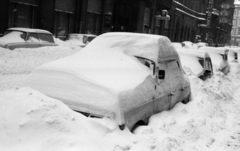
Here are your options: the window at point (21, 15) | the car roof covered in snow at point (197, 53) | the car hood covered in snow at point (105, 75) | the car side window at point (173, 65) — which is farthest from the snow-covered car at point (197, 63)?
the window at point (21, 15)

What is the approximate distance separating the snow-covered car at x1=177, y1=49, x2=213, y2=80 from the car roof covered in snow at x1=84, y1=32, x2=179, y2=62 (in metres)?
4.60

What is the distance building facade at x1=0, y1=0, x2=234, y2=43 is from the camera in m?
20.6

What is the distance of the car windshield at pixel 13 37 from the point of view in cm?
1402

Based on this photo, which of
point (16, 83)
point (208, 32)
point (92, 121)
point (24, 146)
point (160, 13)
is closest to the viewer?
point (24, 146)

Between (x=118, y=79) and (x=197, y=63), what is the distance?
23.8 feet

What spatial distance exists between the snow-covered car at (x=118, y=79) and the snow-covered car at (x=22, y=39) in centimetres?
796

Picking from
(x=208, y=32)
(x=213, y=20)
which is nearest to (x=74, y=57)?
(x=208, y=32)

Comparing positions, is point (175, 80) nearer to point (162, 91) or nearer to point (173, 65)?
point (173, 65)

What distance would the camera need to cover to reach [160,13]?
136ft

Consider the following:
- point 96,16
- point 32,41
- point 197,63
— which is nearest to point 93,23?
point 96,16

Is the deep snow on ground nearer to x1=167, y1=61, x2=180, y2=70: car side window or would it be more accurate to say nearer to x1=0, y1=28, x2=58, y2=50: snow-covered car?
x1=167, y1=61, x2=180, y2=70: car side window

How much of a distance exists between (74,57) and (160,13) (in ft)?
120

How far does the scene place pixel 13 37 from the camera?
46.8 ft

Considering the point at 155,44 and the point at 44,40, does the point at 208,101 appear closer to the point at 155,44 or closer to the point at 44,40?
the point at 155,44
